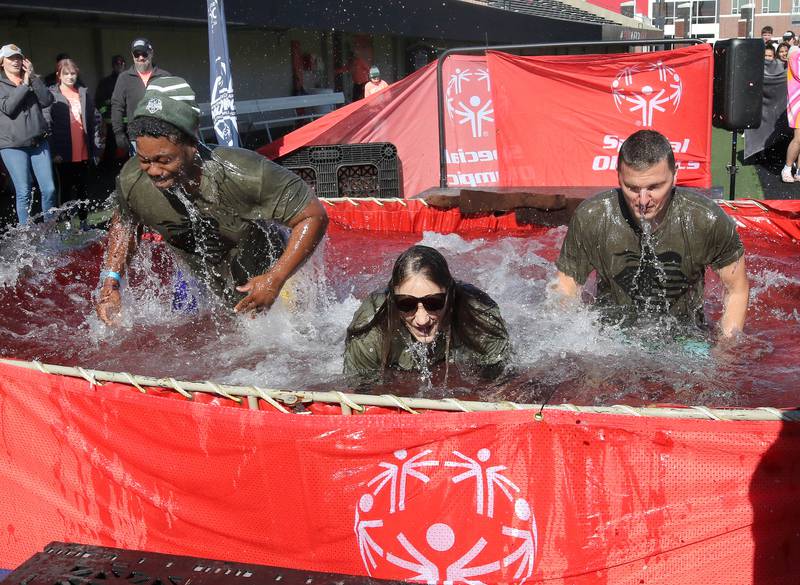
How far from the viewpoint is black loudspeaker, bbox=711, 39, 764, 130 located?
8336 mm

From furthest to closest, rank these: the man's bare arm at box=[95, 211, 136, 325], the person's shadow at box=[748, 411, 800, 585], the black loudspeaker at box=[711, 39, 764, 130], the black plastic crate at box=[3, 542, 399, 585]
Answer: the black loudspeaker at box=[711, 39, 764, 130] → the man's bare arm at box=[95, 211, 136, 325] → the person's shadow at box=[748, 411, 800, 585] → the black plastic crate at box=[3, 542, 399, 585]

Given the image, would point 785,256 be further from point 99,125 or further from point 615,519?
point 99,125

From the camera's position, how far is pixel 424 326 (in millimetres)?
3725

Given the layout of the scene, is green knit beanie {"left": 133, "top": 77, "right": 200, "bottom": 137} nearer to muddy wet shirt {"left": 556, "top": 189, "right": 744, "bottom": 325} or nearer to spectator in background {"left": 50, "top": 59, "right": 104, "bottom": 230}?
muddy wet shirt {"left": 556, "top": 189, "right": 744, "bottom": 325}

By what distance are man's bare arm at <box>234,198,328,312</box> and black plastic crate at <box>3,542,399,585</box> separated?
189 cm

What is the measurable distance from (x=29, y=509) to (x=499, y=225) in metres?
6.06

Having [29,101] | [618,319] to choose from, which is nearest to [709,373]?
[618,319]

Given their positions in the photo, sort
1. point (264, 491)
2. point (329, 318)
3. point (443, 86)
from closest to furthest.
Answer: point (264, 491) → point (329, 318) → point (443, 86)

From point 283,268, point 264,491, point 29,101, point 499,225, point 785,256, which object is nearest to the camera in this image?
point 264,491

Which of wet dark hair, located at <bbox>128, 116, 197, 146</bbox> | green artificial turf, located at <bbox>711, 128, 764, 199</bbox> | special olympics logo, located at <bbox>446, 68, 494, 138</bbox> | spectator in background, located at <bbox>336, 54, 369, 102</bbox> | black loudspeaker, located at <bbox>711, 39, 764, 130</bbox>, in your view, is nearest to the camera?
wet dark hair, located at <bbox>128, 116, 197, 146</bbox>

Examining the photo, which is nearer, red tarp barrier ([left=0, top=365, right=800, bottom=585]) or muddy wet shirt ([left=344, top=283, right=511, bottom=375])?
red tarp barrier ([left=0, top=365, right=800, bottom=585])

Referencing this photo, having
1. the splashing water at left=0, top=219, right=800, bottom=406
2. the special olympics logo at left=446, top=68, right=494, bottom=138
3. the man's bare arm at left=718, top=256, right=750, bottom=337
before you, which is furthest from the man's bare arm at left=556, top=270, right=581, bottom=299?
the special olympics logo at left=446, top=68, right=494, bottom=138

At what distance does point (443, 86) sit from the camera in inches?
405

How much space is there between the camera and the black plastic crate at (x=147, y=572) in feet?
7.68
